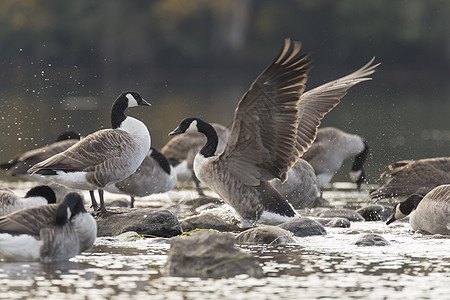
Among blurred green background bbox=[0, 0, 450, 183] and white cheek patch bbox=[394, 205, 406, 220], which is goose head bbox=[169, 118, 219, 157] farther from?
blurred green background bbox=[0, 0, 450, 183]

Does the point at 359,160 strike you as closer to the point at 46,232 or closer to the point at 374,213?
the point at 374,213

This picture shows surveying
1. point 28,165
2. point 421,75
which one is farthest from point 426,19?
point 28,165

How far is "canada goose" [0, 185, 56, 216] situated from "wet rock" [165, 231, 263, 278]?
2.56m

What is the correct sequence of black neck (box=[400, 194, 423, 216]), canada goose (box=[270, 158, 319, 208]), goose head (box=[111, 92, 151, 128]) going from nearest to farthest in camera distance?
1. black neck (box=[400, 194, 423, 216])
2. goose head (box=[111, 92, 151, 128])
3. canada goose (box=[270, 158, 319, 208])

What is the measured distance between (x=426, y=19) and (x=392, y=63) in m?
4.44

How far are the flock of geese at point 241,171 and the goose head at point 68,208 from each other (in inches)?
0.5

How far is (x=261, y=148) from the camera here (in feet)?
41.1

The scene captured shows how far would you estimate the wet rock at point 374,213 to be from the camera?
14.8 metres

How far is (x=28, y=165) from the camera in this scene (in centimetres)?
1568

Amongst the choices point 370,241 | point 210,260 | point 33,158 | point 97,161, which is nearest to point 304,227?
point 370,241

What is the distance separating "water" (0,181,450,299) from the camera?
8.38 m

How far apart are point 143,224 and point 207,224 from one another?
47.5 inches

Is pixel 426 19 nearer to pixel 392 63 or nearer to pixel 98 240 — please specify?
pixel 392 63

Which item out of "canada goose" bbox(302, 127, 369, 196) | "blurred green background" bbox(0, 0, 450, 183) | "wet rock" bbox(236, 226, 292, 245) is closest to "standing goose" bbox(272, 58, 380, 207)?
"canada goose" bbox(302, 127, 369, 196)
